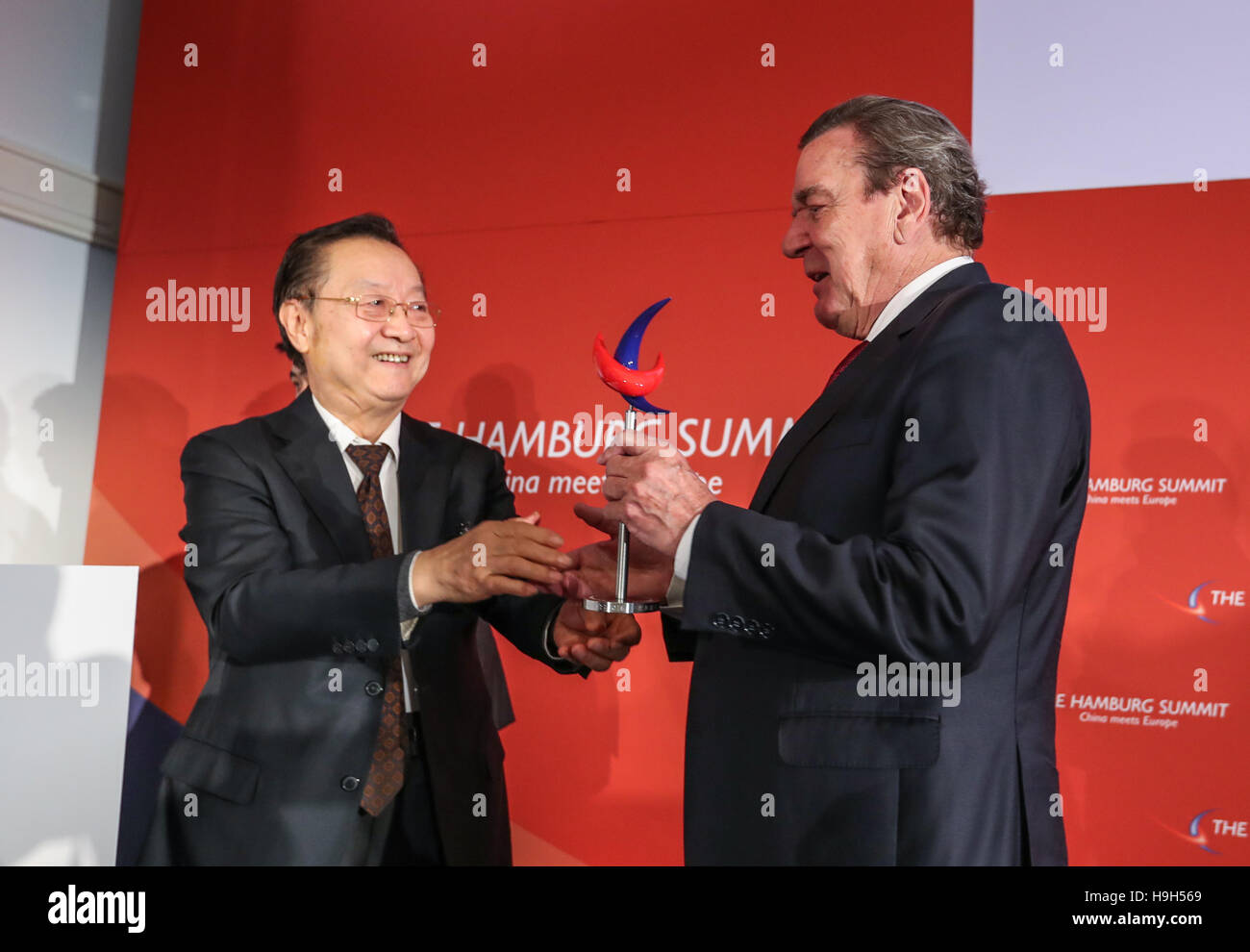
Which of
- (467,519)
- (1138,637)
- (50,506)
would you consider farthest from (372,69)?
(1138,637)

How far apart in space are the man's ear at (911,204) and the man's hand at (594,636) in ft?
3.31

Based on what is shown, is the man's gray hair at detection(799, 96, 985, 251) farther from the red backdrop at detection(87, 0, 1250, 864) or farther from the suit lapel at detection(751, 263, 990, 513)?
the red backdrop at detection(87, 0, 1250, 864)

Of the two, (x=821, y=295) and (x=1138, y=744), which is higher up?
(x=821, y=295)

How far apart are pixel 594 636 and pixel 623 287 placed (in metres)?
1.85

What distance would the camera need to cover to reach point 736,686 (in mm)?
1861

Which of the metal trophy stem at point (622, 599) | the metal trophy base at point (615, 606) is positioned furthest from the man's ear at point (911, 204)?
the metal trophy base at point (615, 606)

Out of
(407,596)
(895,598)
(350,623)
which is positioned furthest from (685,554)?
(350,623)

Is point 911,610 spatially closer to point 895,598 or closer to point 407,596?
point 895,598

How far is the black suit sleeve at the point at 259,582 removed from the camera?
2168mm

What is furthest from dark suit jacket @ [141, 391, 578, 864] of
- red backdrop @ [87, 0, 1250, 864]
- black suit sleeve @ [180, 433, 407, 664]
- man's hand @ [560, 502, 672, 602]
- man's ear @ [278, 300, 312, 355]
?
red backdrop @ [87, 0, 1250, 864]

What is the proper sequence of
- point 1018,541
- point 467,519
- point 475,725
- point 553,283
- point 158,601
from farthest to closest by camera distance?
1. point 158,601
2. point 553,283
3. point 467,519
4. point 475,725
5. point 1018,541

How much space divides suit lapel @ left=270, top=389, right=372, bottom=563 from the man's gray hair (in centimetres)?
128

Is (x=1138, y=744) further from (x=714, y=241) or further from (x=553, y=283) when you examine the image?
(x=553, y=283)

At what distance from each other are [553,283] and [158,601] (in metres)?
2.07
